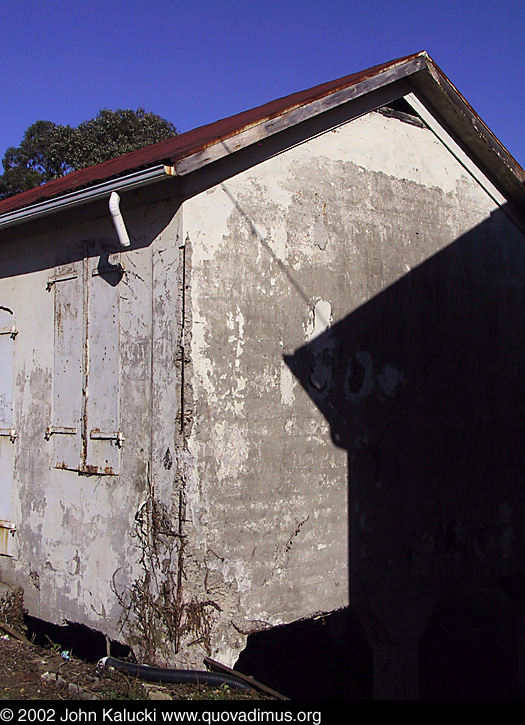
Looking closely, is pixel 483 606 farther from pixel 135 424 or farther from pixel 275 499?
pixel 135 424

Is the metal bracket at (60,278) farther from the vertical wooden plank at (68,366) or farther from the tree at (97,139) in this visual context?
the tree at (97,139)

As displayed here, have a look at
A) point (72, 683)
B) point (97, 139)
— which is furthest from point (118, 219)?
point (97, 139)

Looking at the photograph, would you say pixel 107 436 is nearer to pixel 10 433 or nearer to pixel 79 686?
pixel 10 433

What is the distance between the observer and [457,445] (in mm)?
8500

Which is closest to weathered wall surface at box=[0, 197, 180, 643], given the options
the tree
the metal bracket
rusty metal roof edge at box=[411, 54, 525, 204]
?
the metal bracket

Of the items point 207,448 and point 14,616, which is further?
point 14,616

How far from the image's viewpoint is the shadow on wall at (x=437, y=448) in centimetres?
743

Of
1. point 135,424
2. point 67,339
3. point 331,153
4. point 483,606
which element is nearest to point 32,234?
point 67,339

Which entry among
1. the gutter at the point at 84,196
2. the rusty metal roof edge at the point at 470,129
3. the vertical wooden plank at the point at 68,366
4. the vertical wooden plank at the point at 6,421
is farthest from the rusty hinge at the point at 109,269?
the rusty metal roof edge at the point at 470,129

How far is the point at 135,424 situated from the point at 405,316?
3303 mm

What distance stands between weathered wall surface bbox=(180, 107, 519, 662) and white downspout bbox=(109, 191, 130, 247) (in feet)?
2.02

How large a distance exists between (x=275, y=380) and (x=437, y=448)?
257 centimetres

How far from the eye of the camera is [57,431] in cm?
737

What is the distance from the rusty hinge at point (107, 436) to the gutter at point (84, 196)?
2.11m
